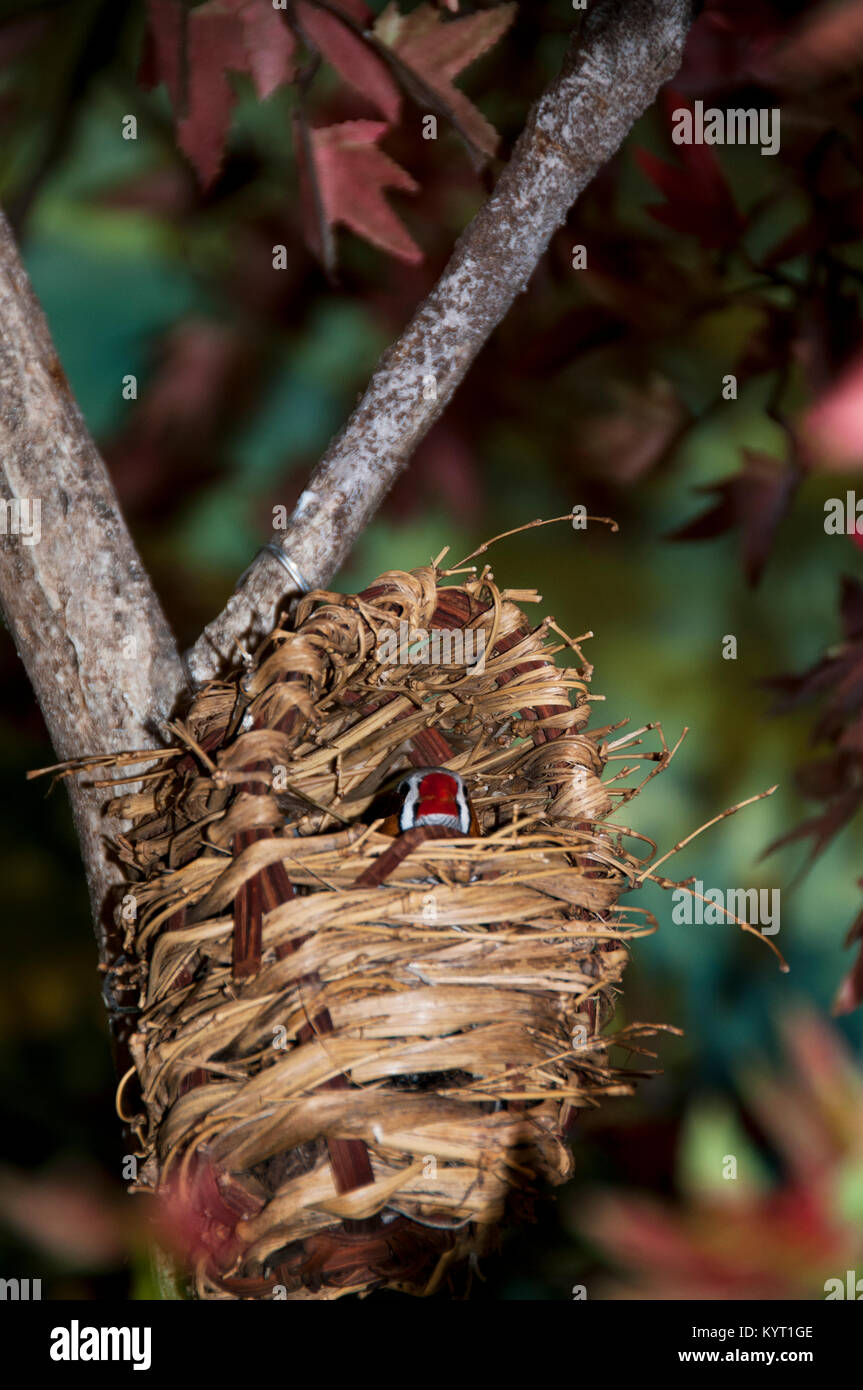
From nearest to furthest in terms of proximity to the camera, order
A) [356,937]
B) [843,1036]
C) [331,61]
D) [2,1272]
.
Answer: [356,937]
[331,61]
[2,1272]
[843,1036]

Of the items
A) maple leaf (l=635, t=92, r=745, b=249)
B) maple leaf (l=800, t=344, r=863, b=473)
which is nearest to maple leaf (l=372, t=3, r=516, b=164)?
maple leaf (l=635, t=92, r=745, b=249)

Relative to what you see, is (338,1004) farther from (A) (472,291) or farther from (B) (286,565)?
(A) (472,291)

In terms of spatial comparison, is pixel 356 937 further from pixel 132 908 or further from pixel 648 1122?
pixel 648 1122

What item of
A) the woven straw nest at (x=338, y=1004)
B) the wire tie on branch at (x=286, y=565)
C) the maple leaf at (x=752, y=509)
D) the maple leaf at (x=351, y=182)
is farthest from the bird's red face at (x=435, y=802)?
the maple leaf at (x=752, y=509)

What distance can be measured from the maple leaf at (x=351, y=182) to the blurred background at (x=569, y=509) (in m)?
0.27

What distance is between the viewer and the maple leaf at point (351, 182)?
630 millimetres

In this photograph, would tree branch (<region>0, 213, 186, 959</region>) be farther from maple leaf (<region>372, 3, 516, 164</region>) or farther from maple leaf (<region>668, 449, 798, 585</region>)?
maple leaf (<region>668, 449, 798, 585</region>)

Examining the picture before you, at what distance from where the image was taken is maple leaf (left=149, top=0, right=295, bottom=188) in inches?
23.7

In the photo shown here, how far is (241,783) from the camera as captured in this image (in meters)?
0.47

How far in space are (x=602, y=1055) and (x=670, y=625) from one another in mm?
777

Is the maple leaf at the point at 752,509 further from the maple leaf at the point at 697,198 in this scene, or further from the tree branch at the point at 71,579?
the tree branch at the point at 71,579

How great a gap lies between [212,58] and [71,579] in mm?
315

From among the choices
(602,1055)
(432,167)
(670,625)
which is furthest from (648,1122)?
(432,167)

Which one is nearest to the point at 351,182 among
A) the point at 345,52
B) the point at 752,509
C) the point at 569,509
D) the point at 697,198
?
the point at 345,52
